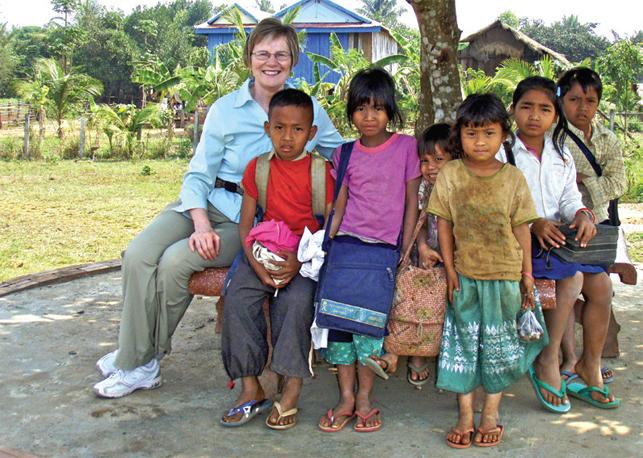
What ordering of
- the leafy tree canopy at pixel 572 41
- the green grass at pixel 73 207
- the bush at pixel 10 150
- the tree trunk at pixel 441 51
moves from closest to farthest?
the tree trunk at pixel 441 51
the green grass at pixel 73 207
the bush at pixel 10 150
the leafy tree canopy at pixel 572 41

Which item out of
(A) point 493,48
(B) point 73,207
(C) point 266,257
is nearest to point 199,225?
(C) point 266,257

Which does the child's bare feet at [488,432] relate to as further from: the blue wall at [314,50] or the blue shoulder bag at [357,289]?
the blue wall at [314,50]

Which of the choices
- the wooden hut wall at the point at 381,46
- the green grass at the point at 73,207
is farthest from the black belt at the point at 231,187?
the wooden hut wall at the point at 381,46

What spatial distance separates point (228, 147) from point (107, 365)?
1452 mm

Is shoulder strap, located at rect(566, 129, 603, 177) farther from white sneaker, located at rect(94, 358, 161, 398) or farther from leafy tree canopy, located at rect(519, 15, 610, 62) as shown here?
leafy tree canopy, located at rect(519, 15, 610, 62)

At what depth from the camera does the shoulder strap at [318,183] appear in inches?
154

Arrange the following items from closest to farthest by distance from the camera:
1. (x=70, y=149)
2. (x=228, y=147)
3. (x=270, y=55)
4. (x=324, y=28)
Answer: (x=270, y=55)
(x=228, y=147)
(x=70, y=149)
(x=324, y=28)

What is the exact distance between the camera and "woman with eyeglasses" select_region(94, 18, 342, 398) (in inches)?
160

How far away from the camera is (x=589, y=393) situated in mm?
3996

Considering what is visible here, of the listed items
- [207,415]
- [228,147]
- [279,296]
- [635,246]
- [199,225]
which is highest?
[228,147]

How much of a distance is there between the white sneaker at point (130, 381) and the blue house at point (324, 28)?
2344cm

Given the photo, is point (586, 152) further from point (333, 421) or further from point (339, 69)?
point (339, 69)

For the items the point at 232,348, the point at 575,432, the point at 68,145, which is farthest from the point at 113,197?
the point at 575,432

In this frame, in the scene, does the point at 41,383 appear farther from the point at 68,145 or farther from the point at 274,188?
the point at 68,145
